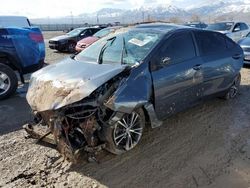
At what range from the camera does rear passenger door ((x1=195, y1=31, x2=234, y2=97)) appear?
18.0 ft

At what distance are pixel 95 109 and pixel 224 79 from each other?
3.19 meters

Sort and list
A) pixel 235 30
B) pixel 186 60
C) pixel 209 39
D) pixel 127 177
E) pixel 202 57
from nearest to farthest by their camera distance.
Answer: pixel 127 177 → pixel 186 60 → pixel 202 57 → pixel 209 39 → pixel 235 30

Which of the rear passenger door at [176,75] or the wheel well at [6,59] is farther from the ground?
the rear passenger door at [176,75]

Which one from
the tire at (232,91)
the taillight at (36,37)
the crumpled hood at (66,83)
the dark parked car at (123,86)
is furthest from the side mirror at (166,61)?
the taillight at (36,37)

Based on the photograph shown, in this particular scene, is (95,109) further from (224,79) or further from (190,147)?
(224,79)

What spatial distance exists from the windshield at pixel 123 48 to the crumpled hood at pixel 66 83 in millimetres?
342

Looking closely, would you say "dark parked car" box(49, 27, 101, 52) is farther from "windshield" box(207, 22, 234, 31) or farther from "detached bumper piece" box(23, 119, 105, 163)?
"detached bumper piece" box(23, 119, 105, 163)

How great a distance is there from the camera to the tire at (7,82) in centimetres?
702

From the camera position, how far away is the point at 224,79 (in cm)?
605

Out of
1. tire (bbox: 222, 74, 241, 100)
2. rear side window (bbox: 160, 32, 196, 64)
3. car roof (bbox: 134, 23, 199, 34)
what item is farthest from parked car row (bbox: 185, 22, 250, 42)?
rear side window (bbox: 160, 32, 196, 64)

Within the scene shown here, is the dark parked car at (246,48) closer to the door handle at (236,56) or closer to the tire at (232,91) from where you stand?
the tire at (232,91)

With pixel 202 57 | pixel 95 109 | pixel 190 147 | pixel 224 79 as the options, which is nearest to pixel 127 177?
pixel 95 109

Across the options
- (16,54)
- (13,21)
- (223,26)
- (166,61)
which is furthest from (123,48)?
(223,26)

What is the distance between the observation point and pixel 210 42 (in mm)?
5828
